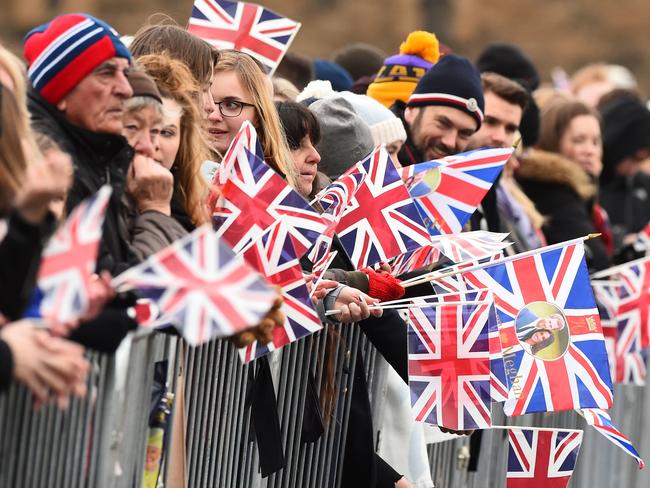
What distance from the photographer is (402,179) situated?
6.27 meters

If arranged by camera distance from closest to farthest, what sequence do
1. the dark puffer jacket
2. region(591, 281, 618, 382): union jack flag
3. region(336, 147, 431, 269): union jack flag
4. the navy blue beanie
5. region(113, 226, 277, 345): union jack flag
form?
region(113, 226, 277, 345): union jack flag < region(336, 147, 431, 269): union jack flag < region(591, 281, 618, 382): union jack flag < the navy blue beanie < the dark puffer jacket

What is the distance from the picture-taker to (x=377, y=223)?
231 inches

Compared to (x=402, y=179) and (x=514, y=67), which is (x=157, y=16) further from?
(x=514, y=67)

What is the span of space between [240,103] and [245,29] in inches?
59.4

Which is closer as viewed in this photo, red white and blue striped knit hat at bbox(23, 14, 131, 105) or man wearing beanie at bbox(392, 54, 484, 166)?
red white and blue striped knit hat at bbox(23, 14, 131, 105)

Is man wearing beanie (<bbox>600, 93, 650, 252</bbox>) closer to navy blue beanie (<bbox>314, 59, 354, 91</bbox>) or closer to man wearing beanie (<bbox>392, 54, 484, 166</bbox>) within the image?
navy blue beanie (<bbox>314, 59, 354, 91</bbox>)

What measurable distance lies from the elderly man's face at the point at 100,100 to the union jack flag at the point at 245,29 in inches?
98.3

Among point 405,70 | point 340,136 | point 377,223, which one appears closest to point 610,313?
point 405,70

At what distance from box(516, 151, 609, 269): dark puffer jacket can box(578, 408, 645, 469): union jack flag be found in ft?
9.28

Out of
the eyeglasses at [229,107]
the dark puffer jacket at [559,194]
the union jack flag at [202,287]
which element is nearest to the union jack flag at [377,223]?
the eyeglasses at [229,107]

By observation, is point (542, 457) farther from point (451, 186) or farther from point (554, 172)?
point (554, 172)

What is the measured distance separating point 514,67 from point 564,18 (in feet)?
81.6

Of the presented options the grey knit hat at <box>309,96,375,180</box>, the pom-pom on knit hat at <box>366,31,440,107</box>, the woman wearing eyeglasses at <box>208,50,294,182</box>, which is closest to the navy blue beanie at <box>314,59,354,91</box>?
the pom-pom on knit hat at <box>366,31,440,107</box>

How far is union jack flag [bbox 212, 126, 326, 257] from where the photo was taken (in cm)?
510
